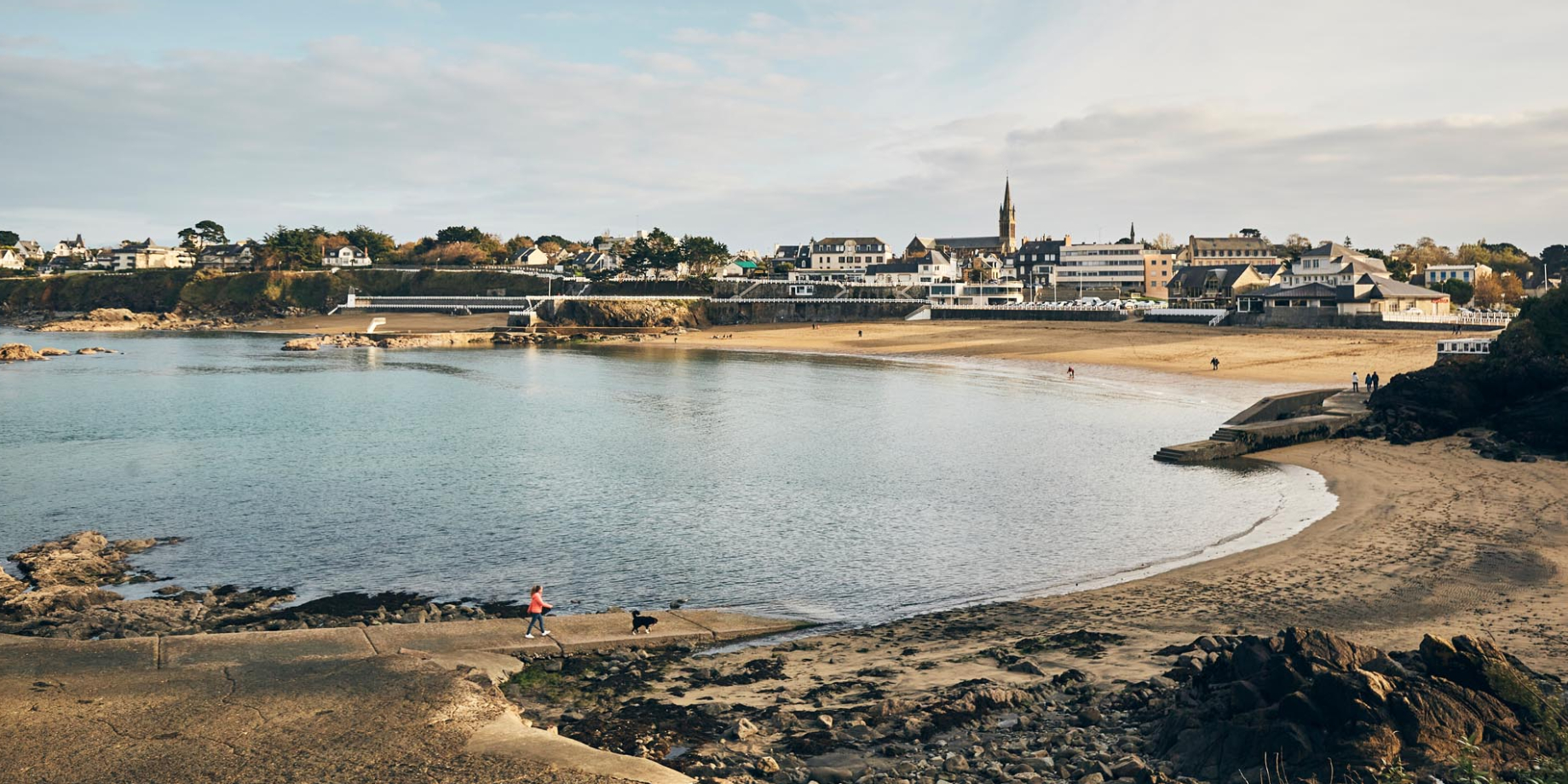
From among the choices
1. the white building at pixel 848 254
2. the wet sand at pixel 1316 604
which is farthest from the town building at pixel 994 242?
the wet sand at pixel 1316 604

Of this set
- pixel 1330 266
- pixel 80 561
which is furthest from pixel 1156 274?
pixel 80 561

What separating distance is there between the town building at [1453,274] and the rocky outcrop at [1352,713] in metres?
118

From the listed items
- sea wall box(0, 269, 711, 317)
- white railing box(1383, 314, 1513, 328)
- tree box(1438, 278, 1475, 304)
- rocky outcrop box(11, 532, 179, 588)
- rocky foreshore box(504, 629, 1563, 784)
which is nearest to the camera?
rocky foreshore box(504, 629, 1563, 784)

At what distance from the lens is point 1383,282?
85.9m

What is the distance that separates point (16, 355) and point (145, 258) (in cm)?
11846

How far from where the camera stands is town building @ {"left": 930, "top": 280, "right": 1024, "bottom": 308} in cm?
12985

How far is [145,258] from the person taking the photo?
18850 cm

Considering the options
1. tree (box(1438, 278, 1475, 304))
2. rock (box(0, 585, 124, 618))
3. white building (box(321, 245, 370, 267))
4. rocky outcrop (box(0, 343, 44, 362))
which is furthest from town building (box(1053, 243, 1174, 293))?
rock (box(0, 585, 124, 618))

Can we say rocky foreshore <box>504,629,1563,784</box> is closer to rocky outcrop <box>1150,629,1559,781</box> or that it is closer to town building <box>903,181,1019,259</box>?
rocky outcrop <box>1150,629,1559,781</box>

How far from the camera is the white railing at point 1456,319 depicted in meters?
76.7

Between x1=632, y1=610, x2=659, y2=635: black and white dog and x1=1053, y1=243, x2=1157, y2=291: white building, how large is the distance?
13795 cm

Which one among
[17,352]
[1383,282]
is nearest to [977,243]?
[1383,282]

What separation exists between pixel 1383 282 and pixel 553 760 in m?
92.1

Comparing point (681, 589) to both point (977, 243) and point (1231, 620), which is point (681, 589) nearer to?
point (1231, 620)
